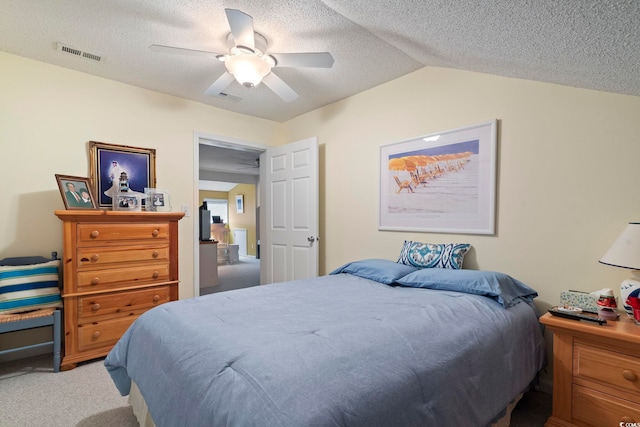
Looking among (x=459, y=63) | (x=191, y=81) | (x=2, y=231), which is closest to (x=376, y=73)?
(x=459, y=63)

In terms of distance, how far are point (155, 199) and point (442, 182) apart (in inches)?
108

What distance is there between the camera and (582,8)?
3.72 feet

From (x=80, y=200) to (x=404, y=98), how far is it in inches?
120

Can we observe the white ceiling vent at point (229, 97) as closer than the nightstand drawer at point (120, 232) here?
No

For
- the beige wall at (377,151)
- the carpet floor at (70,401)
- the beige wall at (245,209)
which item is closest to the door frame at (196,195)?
the beige wall at (377,151)

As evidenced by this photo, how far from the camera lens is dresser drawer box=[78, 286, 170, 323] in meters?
2.41

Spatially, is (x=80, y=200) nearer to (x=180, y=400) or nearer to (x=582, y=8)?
(x=180, y=400)

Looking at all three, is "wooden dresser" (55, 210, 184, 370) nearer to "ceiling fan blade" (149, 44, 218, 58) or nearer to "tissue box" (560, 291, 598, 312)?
"ceiling fan blade" (149, 44, 218, 58)

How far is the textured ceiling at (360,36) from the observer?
1327 millimetres

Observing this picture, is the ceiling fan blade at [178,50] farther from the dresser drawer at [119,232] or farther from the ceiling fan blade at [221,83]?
the dresser drawer at [119,232]

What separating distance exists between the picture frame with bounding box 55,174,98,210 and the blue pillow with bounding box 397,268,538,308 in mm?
2709

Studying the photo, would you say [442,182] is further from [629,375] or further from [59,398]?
[59,398]

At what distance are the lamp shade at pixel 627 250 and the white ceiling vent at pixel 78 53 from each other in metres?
3.87

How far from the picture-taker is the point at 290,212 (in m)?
3.74
